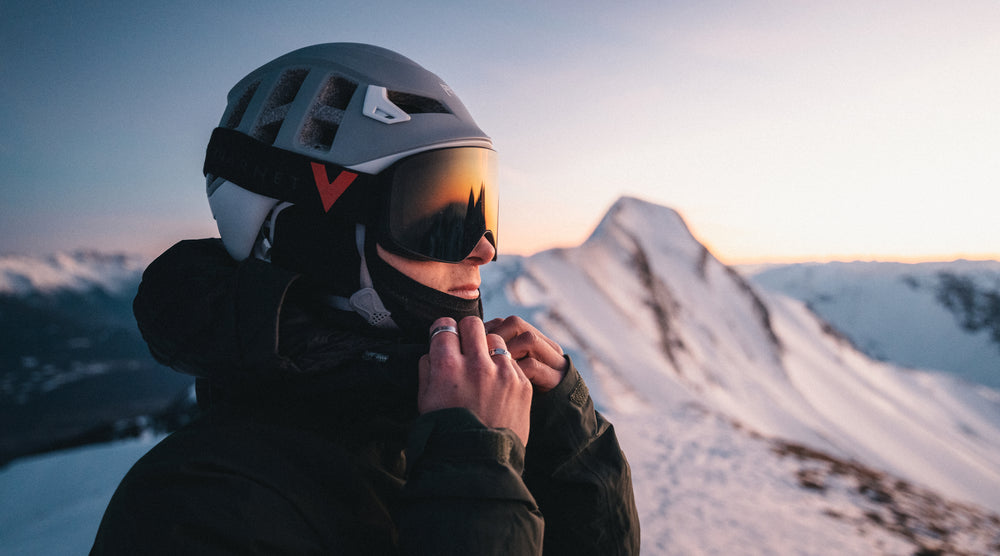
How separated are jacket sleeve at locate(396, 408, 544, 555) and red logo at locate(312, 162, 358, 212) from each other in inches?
42.7

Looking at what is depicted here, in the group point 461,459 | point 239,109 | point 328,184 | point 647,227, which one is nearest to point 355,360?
point 461,459

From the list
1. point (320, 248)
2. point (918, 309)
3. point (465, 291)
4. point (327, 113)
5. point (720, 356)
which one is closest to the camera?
point (320, 248)

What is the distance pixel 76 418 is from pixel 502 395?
66.4 metres

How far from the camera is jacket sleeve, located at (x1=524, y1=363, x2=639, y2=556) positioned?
1.72 meters

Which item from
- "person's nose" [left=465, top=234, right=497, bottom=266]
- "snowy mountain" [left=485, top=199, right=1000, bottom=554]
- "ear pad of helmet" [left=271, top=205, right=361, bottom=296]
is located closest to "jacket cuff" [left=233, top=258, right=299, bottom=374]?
"ear pad of helmet" [left=271, top=205, right=361, bottom=296]

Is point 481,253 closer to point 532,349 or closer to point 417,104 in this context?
→ point 532,349

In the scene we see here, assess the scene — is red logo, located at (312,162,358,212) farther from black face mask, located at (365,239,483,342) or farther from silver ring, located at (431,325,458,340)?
silver ring, located at (431,325,458,340)

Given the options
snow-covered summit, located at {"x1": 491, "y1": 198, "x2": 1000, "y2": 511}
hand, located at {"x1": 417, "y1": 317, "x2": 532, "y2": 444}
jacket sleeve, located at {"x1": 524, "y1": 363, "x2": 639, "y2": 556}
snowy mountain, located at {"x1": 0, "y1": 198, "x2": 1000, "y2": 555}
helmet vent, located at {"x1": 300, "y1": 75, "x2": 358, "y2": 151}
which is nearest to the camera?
hand, located at {"x1": 417, "y1": 317, "x2": 532, "y2": 444}

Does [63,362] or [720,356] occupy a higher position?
[720,356]

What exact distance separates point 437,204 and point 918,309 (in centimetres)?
16543

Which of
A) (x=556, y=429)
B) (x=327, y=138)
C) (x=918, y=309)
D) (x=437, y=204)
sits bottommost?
(x=918, y=309)

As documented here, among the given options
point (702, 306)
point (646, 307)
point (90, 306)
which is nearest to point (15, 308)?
point (90, 306)

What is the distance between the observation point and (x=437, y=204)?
1.96m

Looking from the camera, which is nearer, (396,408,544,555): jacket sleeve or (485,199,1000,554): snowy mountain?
(396,408,544,555): jacket sleeve
